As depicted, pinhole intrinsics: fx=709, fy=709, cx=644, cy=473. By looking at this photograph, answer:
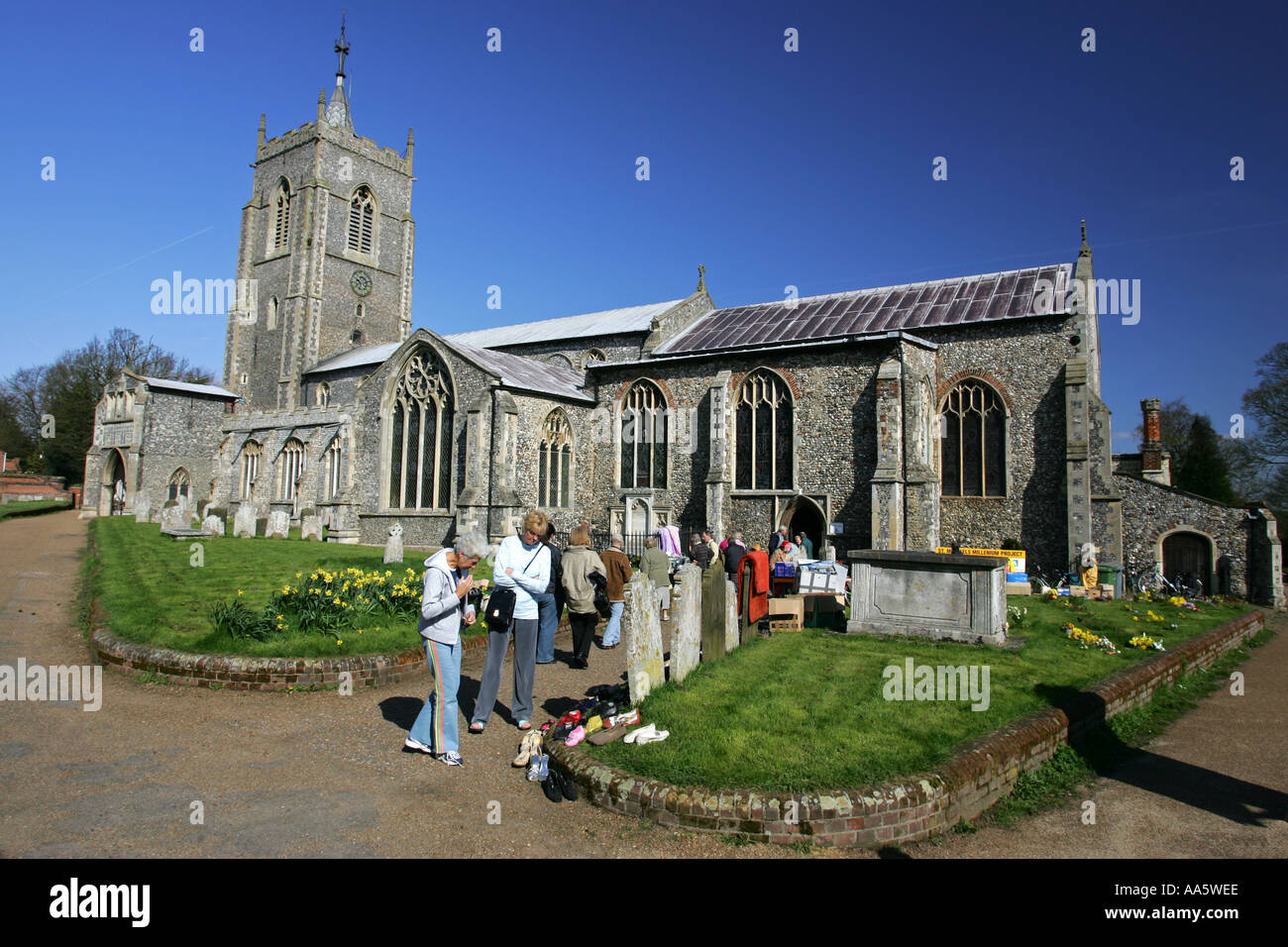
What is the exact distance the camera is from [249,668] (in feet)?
25.7

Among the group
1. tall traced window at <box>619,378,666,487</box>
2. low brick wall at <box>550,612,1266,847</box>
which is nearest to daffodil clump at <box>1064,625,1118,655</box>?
low brick wall at <box>550,612,1266,847</box>

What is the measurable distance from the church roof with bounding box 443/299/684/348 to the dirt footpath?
24.8 m

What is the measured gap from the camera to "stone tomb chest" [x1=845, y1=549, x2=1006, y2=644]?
9.87 m

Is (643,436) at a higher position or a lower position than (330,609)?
higher

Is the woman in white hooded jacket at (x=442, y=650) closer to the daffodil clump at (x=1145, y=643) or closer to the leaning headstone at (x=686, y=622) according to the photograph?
the leaning headstone at (x=686, y=622)

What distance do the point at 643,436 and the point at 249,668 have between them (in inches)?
718

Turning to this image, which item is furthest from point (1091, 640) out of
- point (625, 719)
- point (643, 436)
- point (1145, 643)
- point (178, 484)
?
point (178, 484)

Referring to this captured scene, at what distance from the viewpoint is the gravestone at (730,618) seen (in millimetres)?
9305

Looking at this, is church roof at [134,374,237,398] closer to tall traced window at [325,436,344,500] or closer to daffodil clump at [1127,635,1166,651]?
tall traced window at [325,436,344,500]

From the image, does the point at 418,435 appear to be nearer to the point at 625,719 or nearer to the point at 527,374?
the point at 527,374

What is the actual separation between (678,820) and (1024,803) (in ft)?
9.09

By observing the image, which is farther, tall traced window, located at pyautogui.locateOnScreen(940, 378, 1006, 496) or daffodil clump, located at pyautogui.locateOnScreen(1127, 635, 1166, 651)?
tall traced window, located at pyautogui.locateOnScreen(940, 378, 1006, 496)

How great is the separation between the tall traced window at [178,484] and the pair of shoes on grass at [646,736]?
40.5 metres

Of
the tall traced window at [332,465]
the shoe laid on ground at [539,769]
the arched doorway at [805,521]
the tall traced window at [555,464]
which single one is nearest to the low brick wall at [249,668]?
the shoe laid on ground at [539,769]
